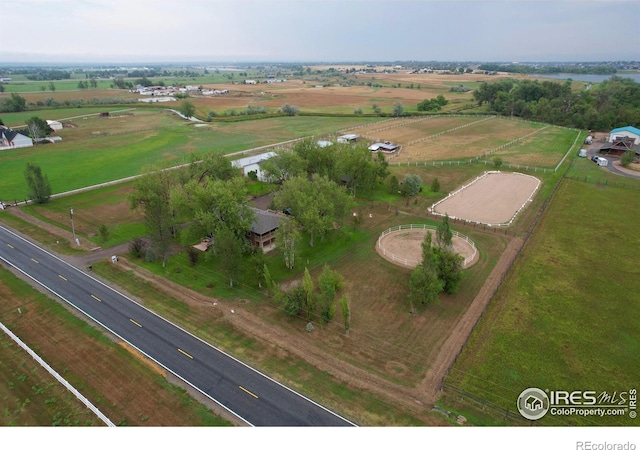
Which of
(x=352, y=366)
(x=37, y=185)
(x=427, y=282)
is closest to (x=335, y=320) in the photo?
(x=352, y=366)

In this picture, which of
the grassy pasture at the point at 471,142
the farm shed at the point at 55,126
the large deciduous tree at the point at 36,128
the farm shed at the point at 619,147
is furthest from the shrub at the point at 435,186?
the farm shed at the point at 55,126

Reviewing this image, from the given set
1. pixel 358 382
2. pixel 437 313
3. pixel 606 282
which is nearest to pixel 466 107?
pixel 606 282

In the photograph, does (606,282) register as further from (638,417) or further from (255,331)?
(255,331)

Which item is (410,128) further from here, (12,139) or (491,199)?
(12,139)

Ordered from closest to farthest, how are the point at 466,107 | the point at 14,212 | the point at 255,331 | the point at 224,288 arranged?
1. the point at 255,331
2. the point at 224,288
3. the point at 14,212
4. the point at 466,107

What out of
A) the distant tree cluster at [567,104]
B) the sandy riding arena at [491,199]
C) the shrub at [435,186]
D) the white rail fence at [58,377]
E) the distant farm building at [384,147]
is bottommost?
the white rail fence at [58,377]
